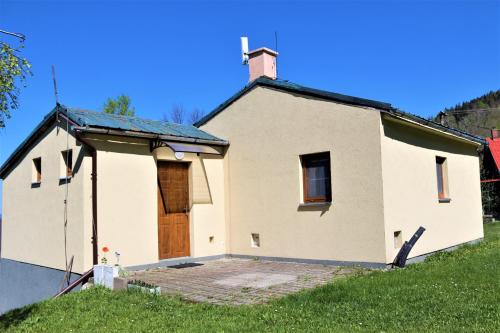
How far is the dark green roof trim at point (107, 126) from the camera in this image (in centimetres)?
990

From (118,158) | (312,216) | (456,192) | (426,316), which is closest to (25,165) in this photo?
(118,158)

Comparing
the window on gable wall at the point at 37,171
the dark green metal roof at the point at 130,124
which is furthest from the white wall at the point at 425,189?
the window on gable wall at the point at 37,171

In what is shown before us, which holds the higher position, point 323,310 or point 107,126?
point 107,126

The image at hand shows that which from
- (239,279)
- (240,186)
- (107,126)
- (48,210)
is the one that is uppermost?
(107,126)

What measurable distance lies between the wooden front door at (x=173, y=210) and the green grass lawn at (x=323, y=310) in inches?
125

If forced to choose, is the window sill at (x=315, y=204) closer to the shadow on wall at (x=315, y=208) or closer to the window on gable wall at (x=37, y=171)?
the shadow on wall at (x=315, y=208)

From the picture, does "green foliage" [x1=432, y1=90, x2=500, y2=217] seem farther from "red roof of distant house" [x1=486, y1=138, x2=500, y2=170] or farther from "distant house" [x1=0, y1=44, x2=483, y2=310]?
"distant house" [x1=0, y1=44, x2=483, y2=310]

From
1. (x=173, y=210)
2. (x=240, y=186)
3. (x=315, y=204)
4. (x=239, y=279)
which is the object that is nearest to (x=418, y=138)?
(x=315, y=204)

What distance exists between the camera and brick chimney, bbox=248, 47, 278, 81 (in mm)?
12602

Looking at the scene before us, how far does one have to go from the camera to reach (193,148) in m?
11.3

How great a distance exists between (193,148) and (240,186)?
1.83 meters

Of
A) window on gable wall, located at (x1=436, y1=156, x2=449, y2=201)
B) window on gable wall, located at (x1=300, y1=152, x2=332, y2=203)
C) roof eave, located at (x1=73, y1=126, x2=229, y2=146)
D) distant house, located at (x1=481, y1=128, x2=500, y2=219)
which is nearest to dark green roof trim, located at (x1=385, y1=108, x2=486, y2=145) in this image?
window on gable wall, located at (x1=436, y1=156, x2=449, y2=201)

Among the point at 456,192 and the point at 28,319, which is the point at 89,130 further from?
the point at 456,192

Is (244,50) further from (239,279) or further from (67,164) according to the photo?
(239,279)
